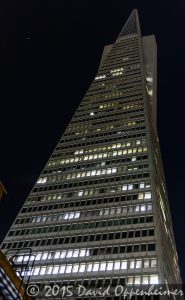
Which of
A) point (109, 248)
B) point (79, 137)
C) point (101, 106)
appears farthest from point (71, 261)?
point (101, 106)

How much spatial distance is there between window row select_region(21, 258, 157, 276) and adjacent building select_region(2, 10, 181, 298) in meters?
0.19

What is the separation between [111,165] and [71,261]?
3302cm

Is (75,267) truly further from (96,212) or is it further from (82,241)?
(96,212)

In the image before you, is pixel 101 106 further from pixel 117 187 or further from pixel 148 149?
pixel 117 187

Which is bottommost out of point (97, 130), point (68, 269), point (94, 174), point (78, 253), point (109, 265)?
point (68, 269)

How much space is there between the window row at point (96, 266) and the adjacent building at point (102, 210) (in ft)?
0.63

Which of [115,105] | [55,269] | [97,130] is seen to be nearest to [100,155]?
[97,130]

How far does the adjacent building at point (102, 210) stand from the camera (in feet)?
245

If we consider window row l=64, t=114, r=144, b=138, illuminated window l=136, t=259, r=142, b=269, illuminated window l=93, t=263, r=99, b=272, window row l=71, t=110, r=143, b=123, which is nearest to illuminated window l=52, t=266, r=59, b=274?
illuminated window l=93, t=263, r=99, b=272

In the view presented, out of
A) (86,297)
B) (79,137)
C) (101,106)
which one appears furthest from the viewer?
(101,106)

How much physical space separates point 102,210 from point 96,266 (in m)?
16.7

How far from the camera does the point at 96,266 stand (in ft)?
247

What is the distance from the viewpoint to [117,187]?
312 feet

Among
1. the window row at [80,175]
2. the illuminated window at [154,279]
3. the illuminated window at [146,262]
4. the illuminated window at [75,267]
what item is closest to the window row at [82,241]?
the illuminated window at [146,262]
